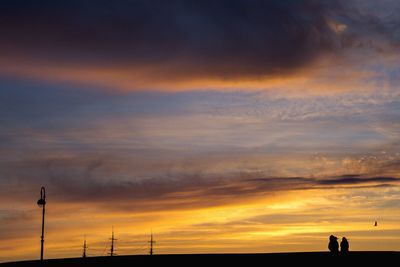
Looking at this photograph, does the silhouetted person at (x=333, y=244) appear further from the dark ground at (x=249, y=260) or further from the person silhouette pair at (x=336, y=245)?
the dark ground at (x=249, y=260)

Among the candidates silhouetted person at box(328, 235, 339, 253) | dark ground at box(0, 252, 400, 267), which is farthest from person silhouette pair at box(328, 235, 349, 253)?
dark ground at box(0, 252, 400, 267)

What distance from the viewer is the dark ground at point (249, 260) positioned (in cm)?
4800

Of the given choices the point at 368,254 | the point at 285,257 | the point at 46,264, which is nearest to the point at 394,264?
the point at 368,254

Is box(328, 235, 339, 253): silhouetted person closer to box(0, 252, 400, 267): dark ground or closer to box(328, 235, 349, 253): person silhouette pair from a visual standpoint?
box(328, 235, 349, 253): person silhouette pair

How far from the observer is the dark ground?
157 feet

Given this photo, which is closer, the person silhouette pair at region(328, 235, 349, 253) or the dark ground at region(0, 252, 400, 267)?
the dark ground at region(0, 252, 400, 267)

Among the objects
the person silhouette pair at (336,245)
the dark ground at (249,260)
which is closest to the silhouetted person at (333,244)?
the person silhouette pair at (336,245)

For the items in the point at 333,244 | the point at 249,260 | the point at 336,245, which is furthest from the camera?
the point at 336,245

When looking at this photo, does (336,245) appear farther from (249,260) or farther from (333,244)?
(249,260)

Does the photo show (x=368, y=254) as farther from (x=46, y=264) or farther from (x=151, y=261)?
(x=46, y=264)

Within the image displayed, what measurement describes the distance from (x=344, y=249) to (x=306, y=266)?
6172 millimetres

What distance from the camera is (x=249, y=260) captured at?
5162cm

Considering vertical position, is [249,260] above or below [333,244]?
below

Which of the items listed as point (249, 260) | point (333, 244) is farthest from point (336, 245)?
point (249, 260)
